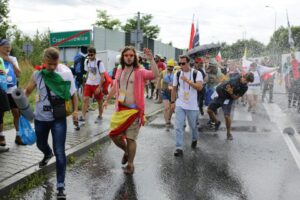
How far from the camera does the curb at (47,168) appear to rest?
4.55m

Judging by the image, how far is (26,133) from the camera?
4867 mm

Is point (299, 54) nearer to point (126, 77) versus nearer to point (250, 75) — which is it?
point (250, 75)

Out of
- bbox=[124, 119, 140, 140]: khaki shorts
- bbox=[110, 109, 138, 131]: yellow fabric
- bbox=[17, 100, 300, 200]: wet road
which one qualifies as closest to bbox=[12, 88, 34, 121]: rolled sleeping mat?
bbox=[17, 100, 300, 200]: wet road

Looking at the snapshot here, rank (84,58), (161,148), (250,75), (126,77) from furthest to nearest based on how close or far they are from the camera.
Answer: (84,58) → (250,75) → (161,148) → (126,77)

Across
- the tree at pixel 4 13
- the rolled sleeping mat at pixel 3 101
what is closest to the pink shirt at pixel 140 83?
the rolled sleeping mat at pixel 3 101

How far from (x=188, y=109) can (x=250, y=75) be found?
6.63 feet

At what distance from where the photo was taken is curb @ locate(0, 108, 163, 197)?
4.55 m

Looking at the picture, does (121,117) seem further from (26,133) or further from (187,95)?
(187,95)

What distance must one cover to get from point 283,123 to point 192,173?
593 cm

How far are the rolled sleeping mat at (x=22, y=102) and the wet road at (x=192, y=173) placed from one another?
985 millimetres

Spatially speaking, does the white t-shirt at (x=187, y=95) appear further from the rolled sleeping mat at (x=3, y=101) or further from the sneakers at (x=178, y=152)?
the rolled sleeping mat at (x=3, y=101)

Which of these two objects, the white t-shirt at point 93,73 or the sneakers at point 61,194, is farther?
the white t-shirt at point 93,73

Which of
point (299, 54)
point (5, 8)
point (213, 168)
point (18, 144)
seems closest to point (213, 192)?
point (213, 168)

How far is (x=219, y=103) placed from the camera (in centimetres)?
842
